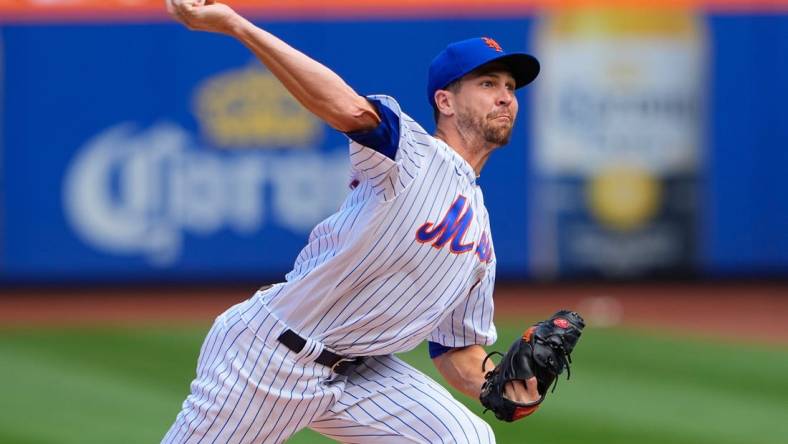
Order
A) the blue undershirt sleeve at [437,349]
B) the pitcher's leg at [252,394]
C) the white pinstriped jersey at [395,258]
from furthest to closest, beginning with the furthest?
1. the blue undershirt sleeve at [437,349]
2. the pitcher's leg at [252,394]
3. the white pinstriped jersey at [395,258]

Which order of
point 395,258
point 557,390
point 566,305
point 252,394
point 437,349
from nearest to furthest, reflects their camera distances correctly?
point 395,258
point 252,394
point 437,349
point 557,390
point 566,305

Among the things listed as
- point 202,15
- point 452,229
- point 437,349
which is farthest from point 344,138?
point 202,15

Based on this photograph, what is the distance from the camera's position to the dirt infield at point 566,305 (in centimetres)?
1281

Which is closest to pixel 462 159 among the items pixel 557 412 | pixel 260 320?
pixel 260 320

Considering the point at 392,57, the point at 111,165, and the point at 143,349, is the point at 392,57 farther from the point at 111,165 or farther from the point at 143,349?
the point at 143,349

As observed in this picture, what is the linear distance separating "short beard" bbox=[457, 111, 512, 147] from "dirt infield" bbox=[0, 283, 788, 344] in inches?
305

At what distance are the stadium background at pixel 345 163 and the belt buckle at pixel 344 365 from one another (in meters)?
7.98

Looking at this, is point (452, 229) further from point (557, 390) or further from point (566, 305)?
point (566, 305)

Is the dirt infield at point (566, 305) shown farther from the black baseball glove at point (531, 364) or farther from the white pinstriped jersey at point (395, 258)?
the white pinstriped jersey at point (395, 258)

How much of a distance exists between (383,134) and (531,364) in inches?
42.8

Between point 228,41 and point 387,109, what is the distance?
10.4m

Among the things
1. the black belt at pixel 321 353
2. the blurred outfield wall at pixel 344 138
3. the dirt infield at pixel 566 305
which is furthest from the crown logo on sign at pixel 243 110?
the black belt at pixel 321 353

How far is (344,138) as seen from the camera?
47.6ft

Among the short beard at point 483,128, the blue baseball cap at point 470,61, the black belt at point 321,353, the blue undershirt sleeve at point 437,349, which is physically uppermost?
the blue baseball cap at point 470,61
